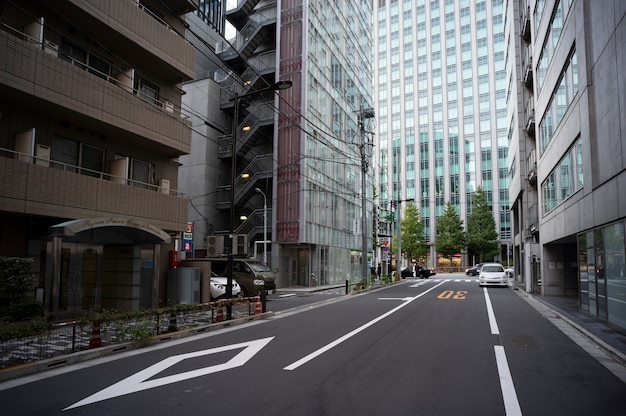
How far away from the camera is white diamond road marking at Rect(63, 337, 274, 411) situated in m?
6.46

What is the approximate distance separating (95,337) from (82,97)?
28.5ft

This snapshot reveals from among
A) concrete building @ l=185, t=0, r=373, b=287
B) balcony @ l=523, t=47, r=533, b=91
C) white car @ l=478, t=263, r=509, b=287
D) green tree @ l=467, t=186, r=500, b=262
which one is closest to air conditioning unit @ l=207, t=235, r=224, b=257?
concrete building @ l=185, t=0, r=373, b=287

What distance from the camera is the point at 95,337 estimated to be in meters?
9.48

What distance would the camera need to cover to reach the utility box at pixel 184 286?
17984mm

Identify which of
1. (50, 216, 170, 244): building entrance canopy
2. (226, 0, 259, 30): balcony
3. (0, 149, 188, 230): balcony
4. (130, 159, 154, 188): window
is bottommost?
(50, 216, 170, 244): building entrance canopy

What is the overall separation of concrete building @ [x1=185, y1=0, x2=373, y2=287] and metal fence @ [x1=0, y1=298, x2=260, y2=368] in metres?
19.2

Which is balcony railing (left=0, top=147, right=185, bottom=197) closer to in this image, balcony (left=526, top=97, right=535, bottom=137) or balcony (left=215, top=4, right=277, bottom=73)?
balcony (left=215, top=4, right=277, bottom=73)

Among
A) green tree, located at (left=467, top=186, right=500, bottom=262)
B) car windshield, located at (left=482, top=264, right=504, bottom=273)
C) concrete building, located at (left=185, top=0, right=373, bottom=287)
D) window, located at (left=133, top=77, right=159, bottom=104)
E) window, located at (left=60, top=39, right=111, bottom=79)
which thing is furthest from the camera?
green tree, located at (left=467, top=186, right=500, bottom=262)

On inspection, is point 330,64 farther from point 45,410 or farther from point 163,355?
point 45,410

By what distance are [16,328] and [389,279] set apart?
1362 inches

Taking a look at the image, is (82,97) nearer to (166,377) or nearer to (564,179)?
(166,377)

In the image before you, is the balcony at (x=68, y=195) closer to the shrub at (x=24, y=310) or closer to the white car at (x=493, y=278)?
the shrub at (x=24, y=310)

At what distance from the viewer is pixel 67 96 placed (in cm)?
1377

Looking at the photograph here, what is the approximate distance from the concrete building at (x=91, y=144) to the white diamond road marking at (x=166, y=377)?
548cm
